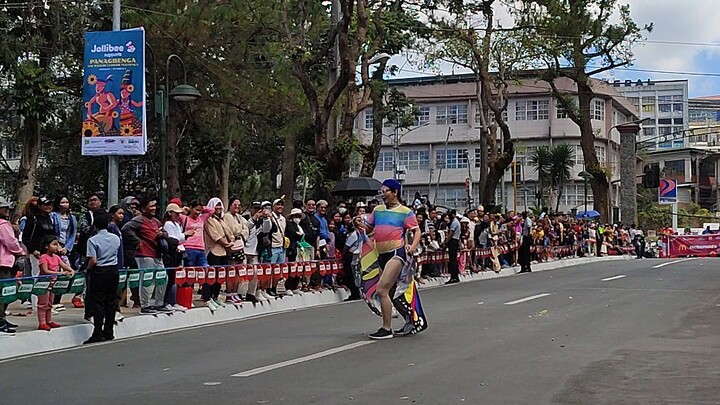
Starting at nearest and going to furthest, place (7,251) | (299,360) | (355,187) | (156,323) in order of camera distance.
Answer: (299,360)
(7,251)
(156,323)
(355,187)

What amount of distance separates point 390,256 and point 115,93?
1074cm

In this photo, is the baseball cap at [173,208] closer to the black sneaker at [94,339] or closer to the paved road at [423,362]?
the paved road at [423,362]

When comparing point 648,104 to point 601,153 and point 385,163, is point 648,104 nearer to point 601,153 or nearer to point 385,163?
point 601,153

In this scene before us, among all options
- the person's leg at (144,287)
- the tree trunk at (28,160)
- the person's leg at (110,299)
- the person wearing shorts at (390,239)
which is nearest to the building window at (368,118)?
the tree trunk at (28,160)

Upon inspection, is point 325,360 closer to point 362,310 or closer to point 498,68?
point 362,310

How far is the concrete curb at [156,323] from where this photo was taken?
1302 centimetres

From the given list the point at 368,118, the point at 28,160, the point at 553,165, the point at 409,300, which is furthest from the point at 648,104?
the point at 409,300

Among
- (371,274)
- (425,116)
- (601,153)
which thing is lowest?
(371,274)

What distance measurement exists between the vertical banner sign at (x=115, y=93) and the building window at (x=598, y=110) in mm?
60825

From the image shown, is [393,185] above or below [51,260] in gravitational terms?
above

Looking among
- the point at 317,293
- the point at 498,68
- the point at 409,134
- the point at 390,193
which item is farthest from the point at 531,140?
the point at 390,193

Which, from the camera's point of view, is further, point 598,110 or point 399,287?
point 598,110

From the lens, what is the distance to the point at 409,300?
1265 centimetres

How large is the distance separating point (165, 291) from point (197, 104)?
16.8m
